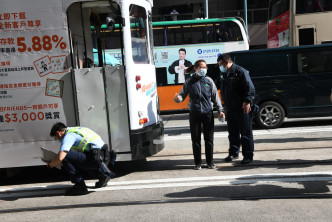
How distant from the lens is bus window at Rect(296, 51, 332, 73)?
33.4ft

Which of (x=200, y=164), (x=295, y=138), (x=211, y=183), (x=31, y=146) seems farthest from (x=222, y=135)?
(x=31, y=146)

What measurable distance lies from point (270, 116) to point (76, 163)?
6526 millimetres

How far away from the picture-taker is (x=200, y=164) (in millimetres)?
6367

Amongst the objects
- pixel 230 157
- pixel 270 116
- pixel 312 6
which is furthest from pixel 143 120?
pixel 312 6

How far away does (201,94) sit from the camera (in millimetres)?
6199

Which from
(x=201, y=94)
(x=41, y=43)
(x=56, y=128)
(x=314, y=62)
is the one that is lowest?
(x=56, y=128)

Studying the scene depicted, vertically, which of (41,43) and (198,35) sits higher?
(198,35)

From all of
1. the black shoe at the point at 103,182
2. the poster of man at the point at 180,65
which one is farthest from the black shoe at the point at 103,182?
the poster of man at the point at 180,65

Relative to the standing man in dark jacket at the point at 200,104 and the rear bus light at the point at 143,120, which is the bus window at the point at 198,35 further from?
the rear bus light at the point at 143,120

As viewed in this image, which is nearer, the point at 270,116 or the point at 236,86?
the point at 236,86

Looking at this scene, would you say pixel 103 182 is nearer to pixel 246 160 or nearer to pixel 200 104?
pixel 200 104

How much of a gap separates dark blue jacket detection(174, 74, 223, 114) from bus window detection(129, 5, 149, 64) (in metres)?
0.86

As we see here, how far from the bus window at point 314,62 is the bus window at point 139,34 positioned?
17.5ft

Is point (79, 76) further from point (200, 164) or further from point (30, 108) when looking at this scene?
point (200, 164)
